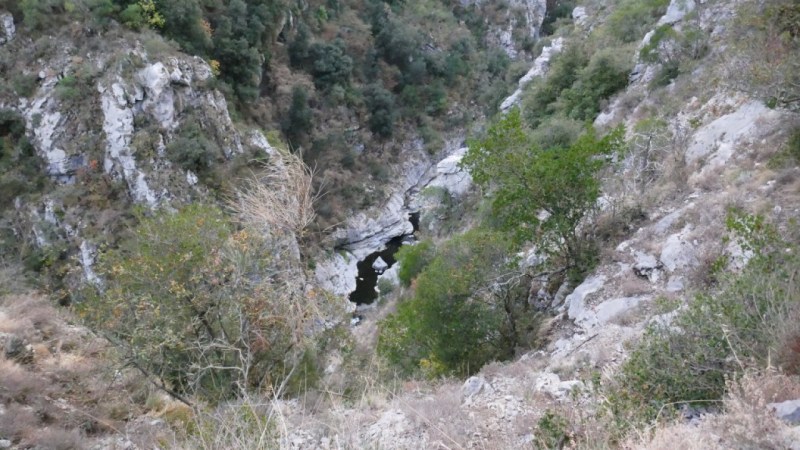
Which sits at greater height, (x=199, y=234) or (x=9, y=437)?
(x=199, y=234)

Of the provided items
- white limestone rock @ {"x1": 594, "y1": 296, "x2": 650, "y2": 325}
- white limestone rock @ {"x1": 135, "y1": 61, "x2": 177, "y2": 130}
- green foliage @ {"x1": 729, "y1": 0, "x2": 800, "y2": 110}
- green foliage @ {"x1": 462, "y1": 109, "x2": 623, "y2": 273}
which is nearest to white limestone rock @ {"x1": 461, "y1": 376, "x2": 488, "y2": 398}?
white limestone rock @ {"x1": 594, "y1": 296, "x2": 650, "y2": 325}

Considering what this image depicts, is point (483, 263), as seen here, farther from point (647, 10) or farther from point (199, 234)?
point (647, 10)

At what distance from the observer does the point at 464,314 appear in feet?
29.2

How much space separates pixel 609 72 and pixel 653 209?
1127 cm

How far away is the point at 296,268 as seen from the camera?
23.0ft

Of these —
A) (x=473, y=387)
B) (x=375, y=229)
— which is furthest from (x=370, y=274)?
(x=473, y=387)

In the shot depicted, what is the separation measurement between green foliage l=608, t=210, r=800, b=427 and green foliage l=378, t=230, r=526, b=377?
4.56 metres

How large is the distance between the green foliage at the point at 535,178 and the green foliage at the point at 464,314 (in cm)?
77

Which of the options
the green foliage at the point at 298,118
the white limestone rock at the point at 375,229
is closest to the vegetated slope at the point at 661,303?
the white limestone rock at the point at 375,229

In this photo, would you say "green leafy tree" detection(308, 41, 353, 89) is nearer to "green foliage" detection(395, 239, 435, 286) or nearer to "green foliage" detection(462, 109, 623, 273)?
"green foliage" detection(395, 239, 435, 286)

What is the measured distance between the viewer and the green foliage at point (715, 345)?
3.39 metres

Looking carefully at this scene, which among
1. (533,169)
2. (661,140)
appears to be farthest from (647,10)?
(533,169)

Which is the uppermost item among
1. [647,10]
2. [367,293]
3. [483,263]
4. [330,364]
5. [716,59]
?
[647,10]

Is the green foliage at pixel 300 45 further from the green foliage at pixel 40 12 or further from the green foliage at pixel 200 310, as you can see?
the green foliage at pixel 200 310
